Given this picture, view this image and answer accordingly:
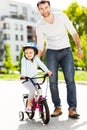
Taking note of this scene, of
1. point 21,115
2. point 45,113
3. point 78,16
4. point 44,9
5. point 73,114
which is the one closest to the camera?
point 45,113

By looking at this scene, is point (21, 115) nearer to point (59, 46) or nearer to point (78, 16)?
point (59, 46)

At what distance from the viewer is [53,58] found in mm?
8203

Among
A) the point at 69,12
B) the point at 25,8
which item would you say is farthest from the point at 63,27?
the point at 25,8

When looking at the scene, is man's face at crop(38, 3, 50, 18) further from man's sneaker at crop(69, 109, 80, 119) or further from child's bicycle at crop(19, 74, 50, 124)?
man's sneaker at crop(69, 109, 80, 119)

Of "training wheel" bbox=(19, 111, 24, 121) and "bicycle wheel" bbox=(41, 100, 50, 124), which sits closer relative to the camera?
"bicycle wheel" bbox=(41, 100, 50, 124)

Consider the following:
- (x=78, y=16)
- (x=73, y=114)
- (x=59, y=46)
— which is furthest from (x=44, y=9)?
(x=78, y=16)

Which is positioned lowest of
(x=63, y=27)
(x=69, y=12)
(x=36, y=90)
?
(x=36, y=90)

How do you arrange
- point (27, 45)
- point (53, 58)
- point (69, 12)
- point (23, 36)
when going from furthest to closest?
point (23, 36)
point (69, 12)
point (53, 58)
point (27, 45)

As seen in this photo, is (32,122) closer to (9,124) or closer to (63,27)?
(9,124)

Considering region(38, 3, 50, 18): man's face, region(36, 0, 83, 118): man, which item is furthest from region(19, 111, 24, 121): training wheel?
region(38, 3, 50, 18): man's face

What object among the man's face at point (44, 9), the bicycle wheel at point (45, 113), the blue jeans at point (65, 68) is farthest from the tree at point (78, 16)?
the bicycle wheel at point (45, 113)

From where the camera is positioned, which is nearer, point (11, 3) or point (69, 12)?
point (69, 12)

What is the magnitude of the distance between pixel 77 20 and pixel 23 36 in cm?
4556

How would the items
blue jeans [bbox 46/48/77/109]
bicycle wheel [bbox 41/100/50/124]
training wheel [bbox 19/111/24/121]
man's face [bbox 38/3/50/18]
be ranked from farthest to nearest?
blue jeans [bbox 46/48/77/109] → training wheel [bbox 19/111/24/121] → man's face [bbox 38/3/50/18] → bicycle wheel [bbox 41/100/50/124]
